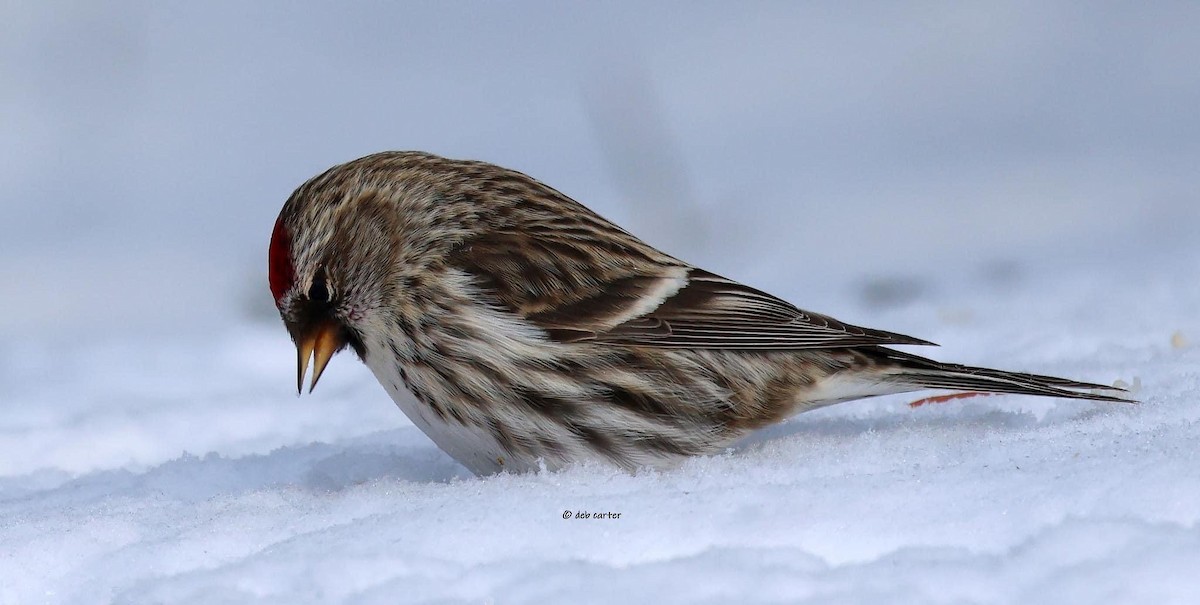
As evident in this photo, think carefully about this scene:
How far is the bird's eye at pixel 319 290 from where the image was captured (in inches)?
112

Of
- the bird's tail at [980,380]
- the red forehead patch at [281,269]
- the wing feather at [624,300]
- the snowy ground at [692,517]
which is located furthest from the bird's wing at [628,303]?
the red forehead patch at [281,269]

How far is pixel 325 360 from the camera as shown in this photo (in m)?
2.85

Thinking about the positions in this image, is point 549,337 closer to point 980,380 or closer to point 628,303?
point 628,303

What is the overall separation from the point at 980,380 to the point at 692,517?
3.62 ft

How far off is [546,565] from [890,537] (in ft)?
1.63

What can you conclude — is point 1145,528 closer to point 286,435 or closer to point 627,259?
point 627,259

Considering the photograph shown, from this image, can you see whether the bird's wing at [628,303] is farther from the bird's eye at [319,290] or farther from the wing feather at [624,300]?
the bird's eye at [319,290]

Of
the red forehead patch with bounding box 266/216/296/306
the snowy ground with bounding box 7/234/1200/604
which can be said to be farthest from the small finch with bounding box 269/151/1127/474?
the snowy ground with bounding box 7/234/1200/604

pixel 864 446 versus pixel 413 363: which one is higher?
pixel 864 446

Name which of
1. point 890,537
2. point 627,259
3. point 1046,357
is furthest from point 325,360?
point 1046,357

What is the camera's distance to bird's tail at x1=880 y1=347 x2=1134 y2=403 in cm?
279

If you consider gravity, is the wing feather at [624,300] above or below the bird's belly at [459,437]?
above

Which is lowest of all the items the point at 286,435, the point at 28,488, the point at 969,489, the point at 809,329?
the point at 28,488

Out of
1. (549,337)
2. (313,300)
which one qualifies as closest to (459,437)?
(549,337)
